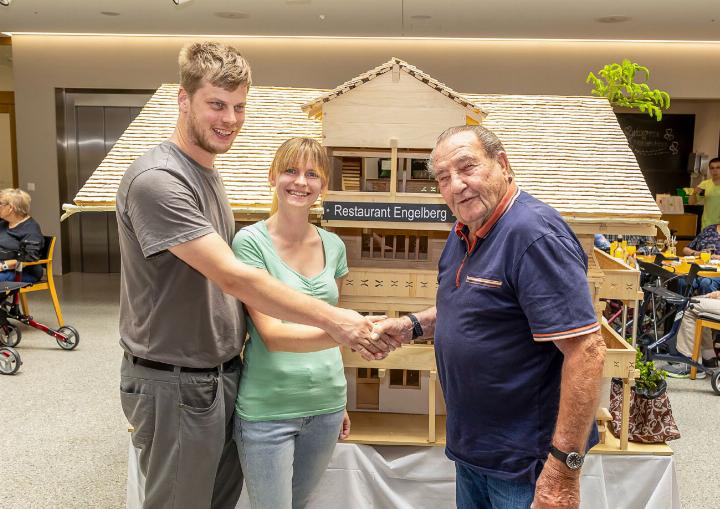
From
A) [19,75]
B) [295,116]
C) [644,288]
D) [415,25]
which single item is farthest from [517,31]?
[19,75]

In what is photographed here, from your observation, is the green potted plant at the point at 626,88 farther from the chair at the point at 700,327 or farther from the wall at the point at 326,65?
the wall at the point at 326,65

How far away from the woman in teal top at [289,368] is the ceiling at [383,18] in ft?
20.4

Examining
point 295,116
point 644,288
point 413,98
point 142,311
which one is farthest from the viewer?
point 644,288

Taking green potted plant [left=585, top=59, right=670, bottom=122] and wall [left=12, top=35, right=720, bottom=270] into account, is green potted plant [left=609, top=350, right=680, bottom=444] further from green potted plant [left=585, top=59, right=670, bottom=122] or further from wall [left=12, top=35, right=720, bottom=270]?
wall [left=12, top=35, right=720, bottom=270]

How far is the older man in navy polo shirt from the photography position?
5.97 ft

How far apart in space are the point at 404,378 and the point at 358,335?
1414mm

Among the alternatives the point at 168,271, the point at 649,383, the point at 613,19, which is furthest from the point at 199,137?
the point at 613,19

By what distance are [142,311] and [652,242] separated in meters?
7.98

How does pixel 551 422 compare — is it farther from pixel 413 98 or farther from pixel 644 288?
pixel 644 288

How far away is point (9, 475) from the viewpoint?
4254mm

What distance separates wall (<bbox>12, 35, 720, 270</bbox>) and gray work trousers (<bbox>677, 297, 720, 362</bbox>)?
194 inches

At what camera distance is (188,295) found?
209cm

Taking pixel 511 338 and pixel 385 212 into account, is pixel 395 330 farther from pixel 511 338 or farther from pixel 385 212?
pixel 385 212

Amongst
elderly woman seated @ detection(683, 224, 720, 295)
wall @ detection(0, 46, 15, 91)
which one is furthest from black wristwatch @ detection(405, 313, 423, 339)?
wall @ detection(0, 46, 15, 91)
